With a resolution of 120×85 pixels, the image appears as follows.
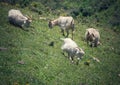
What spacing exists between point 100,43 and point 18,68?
52.6 feet

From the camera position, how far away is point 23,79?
18250mm

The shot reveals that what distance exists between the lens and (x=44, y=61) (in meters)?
22.5

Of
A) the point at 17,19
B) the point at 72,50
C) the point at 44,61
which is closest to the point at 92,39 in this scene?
the point at 72,50

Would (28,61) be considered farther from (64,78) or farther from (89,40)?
(89,40)

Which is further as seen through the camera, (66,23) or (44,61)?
(66,23)

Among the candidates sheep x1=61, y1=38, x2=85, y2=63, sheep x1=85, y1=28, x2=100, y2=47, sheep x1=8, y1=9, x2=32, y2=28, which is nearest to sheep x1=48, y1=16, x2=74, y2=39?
sheep x1=85, y1=28, x2=100, y2=47

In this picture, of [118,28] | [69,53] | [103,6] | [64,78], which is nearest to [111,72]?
[69,53]

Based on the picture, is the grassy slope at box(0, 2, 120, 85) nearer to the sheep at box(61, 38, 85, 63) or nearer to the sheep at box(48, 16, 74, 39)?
the sheep at box(61, 38, 85, 63)

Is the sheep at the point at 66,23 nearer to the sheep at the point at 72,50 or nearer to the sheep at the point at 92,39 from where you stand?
the sheep at the point at 92,39

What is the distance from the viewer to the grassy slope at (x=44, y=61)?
63.0 feet

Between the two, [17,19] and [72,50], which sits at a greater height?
[17,19]

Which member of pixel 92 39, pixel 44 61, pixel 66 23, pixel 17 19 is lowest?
pixel 44 61

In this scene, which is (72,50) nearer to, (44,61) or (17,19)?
(44,61)

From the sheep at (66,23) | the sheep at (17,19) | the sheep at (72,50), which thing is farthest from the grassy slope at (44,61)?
the sheep at (66,23)
